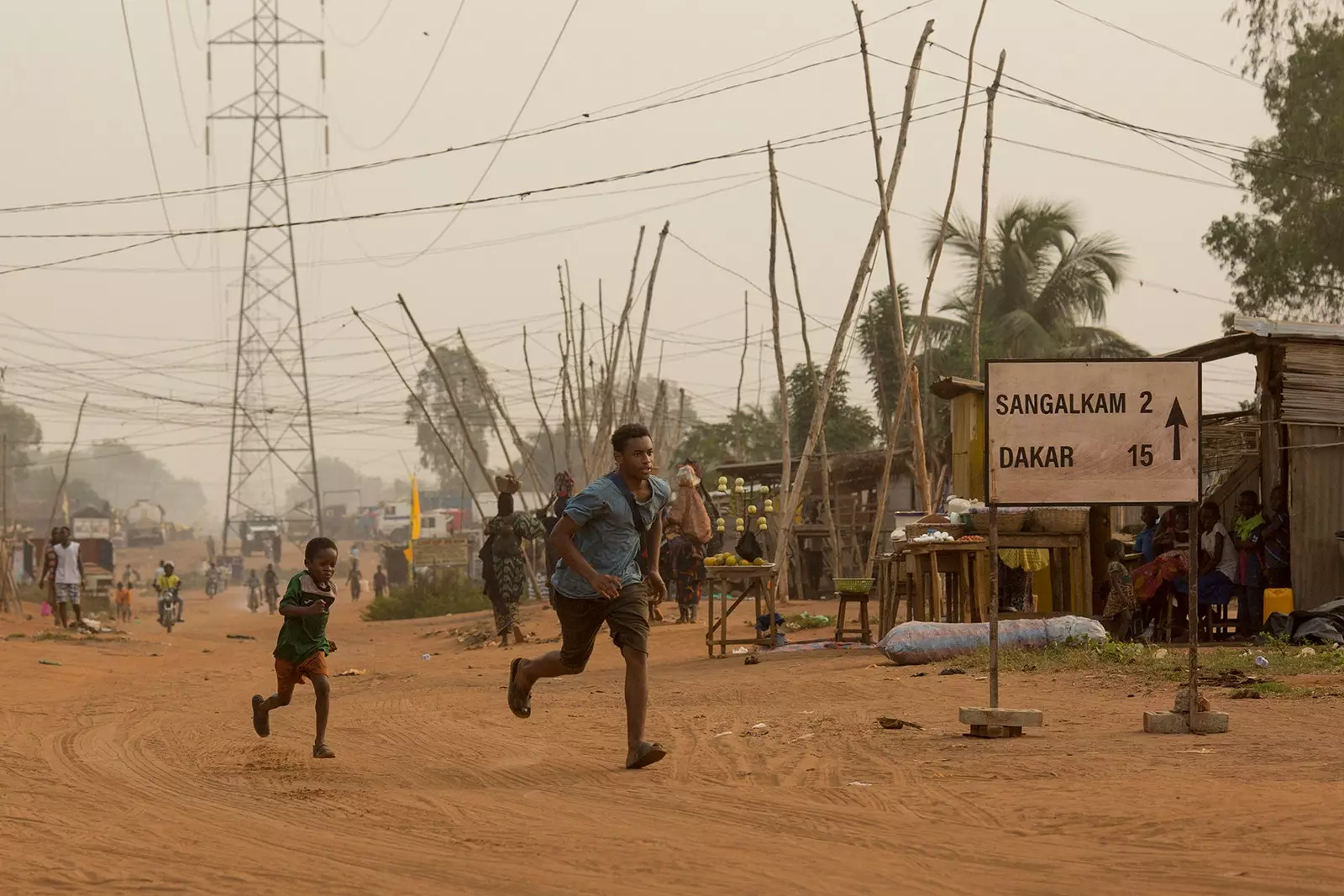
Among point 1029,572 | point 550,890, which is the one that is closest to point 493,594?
point 1029,572

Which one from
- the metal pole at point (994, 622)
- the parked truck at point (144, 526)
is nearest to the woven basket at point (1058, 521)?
the metal pole at point (994, 622)

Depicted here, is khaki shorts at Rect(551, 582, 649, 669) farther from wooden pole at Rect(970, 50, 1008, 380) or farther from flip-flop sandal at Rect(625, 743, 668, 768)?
wooden pole at Rect(970, 50, 1008, 380)

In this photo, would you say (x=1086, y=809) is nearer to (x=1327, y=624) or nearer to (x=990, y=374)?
(x=990, y=374)

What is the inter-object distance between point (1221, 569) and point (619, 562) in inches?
371

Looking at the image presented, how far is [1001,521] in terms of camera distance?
15359mm

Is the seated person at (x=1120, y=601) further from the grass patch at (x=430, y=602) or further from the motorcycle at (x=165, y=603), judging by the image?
the motorcycle at (x=165, y=603)

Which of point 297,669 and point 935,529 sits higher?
point 935,529

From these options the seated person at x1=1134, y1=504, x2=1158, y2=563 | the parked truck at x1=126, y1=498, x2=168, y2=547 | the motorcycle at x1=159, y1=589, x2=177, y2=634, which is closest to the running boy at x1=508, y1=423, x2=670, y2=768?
the seated person at x1=1134, y1=504, x2=1158, y2=563

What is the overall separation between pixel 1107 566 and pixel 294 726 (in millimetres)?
8380

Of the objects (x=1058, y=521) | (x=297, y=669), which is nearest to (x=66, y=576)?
(x=1058, y=521)

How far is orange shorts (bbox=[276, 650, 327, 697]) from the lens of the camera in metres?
9.02

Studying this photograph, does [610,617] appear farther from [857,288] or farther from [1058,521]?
[857,288]

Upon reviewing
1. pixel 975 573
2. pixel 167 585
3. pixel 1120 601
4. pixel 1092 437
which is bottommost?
pixel 167 585

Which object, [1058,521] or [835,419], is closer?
[1058,521]
